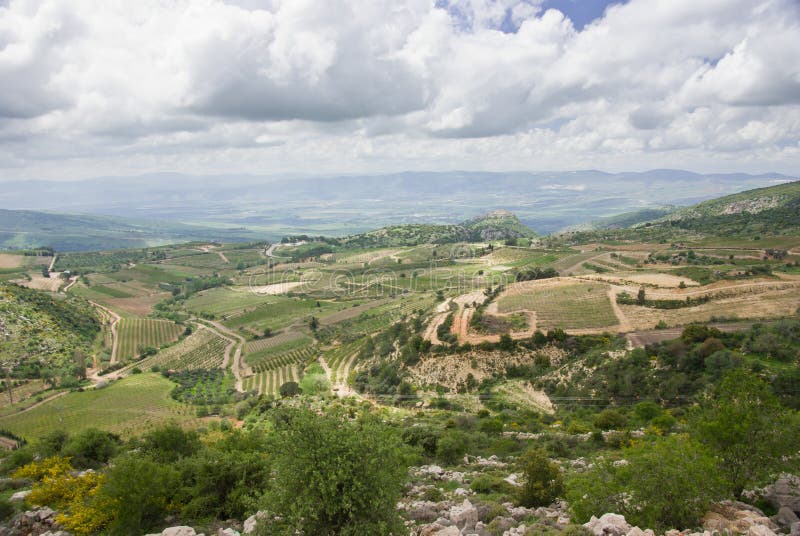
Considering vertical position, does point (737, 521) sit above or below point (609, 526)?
below

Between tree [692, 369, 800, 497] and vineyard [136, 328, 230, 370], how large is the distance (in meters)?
101

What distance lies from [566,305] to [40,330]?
412ft

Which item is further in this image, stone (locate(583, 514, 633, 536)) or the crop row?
the crop row

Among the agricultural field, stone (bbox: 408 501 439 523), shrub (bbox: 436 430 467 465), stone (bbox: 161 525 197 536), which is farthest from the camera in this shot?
the agricultural field

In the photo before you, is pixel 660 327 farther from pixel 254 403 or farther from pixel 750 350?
pixel 254 403

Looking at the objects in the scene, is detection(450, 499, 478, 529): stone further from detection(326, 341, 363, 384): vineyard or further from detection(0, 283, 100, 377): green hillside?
detection(0, 283, 100, 377): green hillside

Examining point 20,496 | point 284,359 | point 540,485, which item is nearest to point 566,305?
point 540,485

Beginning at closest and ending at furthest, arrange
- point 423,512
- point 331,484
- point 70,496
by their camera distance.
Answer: point 331,484
point 423,512
point 70,496

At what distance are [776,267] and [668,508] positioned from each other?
9018cm

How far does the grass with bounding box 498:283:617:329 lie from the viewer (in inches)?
2359

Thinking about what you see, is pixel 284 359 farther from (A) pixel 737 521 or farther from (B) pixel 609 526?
(A) pixel 737 521

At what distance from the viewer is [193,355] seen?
10944 centimetres

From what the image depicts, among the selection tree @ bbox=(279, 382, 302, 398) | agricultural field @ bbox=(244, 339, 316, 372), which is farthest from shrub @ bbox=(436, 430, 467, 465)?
agricultural field @ bbox=(244, 339, 316, 372)

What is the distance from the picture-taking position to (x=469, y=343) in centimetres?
5981
